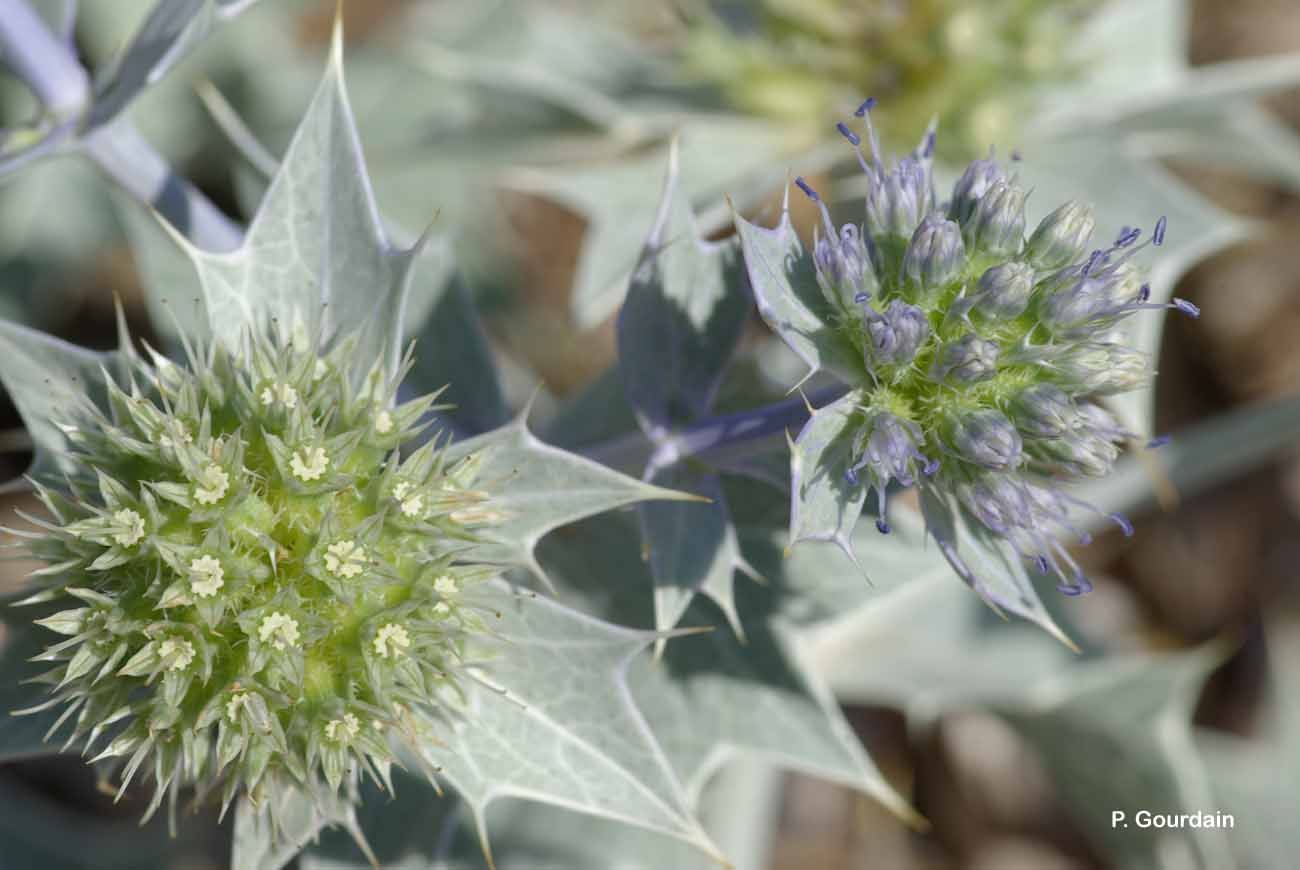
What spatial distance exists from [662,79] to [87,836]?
2323mm

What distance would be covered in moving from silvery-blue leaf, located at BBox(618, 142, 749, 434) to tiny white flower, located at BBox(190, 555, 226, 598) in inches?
24.3

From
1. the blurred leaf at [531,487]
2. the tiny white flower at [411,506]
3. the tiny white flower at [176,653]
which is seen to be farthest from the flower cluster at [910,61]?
the tiny white flower at [176,653]

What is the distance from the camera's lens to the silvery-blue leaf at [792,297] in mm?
1275

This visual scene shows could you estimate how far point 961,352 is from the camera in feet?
4.33

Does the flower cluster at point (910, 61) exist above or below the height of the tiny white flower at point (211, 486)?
above

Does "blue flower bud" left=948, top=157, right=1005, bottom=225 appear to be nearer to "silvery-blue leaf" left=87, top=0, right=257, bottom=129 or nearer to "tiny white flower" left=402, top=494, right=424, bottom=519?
"tiny white flower" left=402, top=494, right=424, bottom=519

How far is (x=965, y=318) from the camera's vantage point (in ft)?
4.42

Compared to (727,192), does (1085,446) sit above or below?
below

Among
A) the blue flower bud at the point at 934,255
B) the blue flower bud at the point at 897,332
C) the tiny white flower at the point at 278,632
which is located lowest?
the tiny white flower at the point at 278,632

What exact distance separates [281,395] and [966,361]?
808mm

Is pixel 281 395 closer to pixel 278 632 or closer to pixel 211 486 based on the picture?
pixel 211 486

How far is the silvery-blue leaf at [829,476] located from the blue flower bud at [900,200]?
22 centimetres

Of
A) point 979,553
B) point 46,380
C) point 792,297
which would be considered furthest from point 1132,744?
point 46,380

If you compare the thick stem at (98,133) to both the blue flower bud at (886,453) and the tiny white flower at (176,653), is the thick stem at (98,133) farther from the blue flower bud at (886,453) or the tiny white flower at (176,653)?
the blue flower bud at (886,453)
